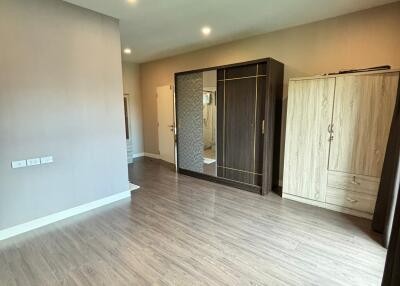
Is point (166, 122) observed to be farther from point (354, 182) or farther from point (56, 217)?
point (354, 182)

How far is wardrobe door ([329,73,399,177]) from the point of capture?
264 centimetres

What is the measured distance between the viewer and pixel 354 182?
293cm

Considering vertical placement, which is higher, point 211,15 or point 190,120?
point 211,15

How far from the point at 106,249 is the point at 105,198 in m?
1.22

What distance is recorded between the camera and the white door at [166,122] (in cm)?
582

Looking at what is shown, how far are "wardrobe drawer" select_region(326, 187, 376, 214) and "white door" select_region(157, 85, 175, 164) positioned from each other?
380 centimetres

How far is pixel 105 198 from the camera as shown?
3436mm

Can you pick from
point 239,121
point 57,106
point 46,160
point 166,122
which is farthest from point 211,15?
point 166,122

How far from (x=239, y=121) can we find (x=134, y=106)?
383 cm

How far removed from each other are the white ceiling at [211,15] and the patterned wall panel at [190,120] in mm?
844

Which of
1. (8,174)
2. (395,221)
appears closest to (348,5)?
(395,221)

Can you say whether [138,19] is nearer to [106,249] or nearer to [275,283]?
[106,249]

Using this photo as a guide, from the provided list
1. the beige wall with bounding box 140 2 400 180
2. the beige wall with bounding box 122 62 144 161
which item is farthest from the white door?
the beige wall with bounding box 140 2 400 180

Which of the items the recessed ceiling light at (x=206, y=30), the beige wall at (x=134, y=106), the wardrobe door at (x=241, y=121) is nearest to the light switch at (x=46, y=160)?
the wardrobe door at (x=241, y=121)
